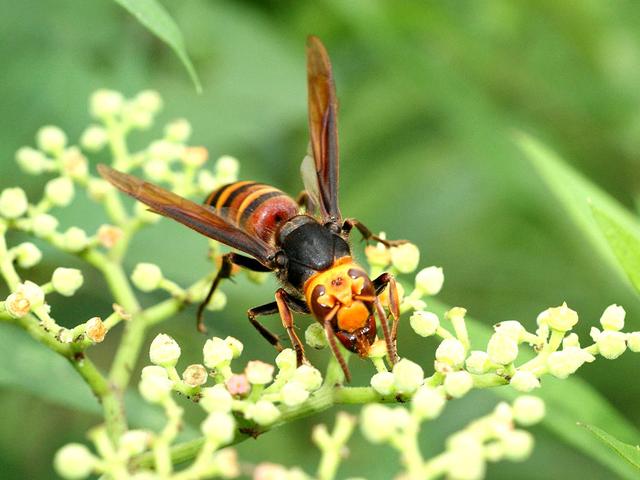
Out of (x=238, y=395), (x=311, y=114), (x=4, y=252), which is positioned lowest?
(x=238, y=395)

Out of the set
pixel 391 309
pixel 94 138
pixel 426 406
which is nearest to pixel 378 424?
pixel 426 406

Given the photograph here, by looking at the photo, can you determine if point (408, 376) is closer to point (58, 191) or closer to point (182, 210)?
point (182, 210)

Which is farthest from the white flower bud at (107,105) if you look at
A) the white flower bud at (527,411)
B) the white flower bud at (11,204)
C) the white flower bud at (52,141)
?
the white flower bud at (527,411)

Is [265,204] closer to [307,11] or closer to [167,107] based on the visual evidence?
[167,107]

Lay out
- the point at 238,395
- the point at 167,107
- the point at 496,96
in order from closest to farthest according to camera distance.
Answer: the point at 238,395, the point at 167,107, the point at 496,96

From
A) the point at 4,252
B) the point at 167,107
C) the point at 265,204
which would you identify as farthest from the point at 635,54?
the point at 4,252
